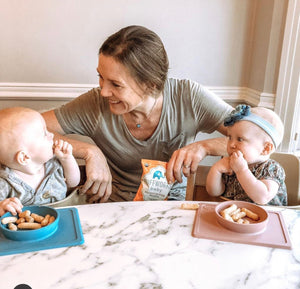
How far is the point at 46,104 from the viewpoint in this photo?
2184mm

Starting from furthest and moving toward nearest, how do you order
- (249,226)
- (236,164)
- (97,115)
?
(97,115)
(236,164)
(249,226)

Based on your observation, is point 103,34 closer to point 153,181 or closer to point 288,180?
point 153,181

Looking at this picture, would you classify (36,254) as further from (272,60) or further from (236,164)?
(272,60)

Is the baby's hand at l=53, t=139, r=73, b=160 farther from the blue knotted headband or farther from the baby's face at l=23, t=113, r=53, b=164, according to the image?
the blue knotted headband

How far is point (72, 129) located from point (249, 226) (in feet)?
3.27

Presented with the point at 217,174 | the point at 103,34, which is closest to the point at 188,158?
the point at 217,174

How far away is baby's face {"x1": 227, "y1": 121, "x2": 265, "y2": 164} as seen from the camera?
1338mm

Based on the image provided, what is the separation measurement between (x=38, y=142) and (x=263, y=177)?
83cm

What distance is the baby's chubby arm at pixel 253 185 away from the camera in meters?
1.27

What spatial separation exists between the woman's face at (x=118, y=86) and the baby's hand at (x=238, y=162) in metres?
0.48

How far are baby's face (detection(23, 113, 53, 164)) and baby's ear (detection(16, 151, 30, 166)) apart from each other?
0.02 meters

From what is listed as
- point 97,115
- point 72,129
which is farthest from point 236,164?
point 72,129

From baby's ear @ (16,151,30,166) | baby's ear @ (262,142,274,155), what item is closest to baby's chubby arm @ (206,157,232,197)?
baby's ear @ (262,142,274,155)

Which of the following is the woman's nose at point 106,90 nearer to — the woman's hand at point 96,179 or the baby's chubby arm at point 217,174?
the woman's hand at point 96,179
